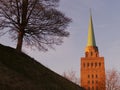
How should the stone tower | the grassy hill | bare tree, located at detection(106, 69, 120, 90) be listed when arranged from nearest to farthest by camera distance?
the grassy hill, bare tree, located at detection(106, 69, 120, 90), the stone tower

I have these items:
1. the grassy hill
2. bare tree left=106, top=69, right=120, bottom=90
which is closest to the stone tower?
bare tree left=106, top=69, right=120, bottom=90

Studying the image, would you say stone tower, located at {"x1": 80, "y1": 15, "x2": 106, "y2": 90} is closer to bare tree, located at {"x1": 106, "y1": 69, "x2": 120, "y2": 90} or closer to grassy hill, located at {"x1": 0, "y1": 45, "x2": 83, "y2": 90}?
bare tree, located at {"x1": 106, "y1": 69, "x2": 120, "y2": 90}

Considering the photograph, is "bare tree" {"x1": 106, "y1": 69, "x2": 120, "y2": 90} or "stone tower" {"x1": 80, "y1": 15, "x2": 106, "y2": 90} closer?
"bare tree" {"x1": 106, "y1": 69, "x2": 120, "y2": 90}

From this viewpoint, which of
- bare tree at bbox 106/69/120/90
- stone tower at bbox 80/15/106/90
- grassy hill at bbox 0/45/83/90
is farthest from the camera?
stone tower at bbox 80/15/106/90

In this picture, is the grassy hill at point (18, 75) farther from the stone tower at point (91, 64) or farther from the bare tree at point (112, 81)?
Result: the stone tower at point (91, 64)

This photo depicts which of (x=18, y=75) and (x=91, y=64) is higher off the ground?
(x=91, y=64)

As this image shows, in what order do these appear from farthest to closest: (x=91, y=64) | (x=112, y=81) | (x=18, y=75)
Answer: (x=91, y=64) < (x=112, y=81) < (x=18, y=75)

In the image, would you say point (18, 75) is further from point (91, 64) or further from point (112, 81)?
point (91, 64)

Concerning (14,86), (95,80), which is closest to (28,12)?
(14,86)

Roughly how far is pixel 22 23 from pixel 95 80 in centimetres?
10384

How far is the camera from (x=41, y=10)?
77.7 ft

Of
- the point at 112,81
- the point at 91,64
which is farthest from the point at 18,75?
the point at 91,64

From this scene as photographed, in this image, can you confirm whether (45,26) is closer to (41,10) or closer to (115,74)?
(41,10)

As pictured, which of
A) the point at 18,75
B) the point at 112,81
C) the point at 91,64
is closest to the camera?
the point at 18,75
